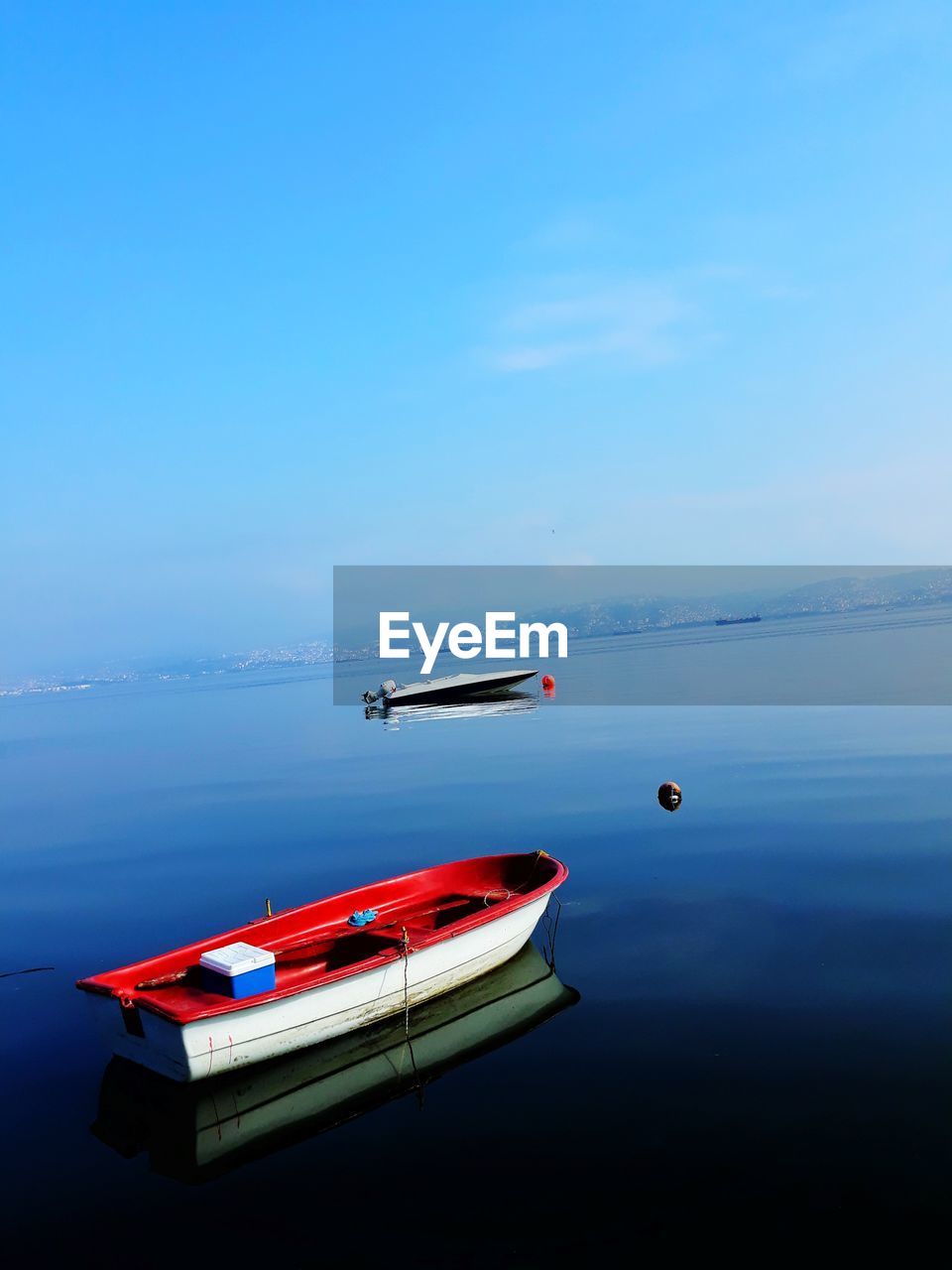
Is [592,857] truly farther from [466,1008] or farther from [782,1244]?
[782,1244]

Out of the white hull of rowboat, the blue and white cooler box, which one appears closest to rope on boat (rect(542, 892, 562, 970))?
the white hull of rowboat

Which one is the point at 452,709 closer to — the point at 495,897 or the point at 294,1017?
the point at 495,897

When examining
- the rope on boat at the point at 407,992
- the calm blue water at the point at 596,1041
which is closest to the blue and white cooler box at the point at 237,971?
the calm blue water at the point at 596,1041

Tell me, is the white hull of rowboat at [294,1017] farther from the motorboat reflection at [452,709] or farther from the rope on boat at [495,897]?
the motorboat reflection at [452,709]

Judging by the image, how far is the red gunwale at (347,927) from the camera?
15.6m

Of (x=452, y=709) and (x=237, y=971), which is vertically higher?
(x=237, y=971)

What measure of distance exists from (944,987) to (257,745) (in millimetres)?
55315

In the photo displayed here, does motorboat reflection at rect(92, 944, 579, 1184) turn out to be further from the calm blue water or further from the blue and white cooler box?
the blue and white cooler box

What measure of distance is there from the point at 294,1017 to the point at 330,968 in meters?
3.14

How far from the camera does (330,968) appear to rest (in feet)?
62.6

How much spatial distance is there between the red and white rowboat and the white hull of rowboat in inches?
0.8

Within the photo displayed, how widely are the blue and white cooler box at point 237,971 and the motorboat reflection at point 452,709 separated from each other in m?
57.8

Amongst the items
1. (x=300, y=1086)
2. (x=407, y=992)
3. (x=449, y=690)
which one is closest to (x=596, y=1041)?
(x=407, y=992)

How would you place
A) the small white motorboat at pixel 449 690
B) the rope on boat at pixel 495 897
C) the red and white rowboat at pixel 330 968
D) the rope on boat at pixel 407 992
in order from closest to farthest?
the red and white rowboat at pixel 330 968 < the rope on boat at pixel 407 992 < the rope on boat at pixel 495 897 < the small white motorboat at pixel 449 690
